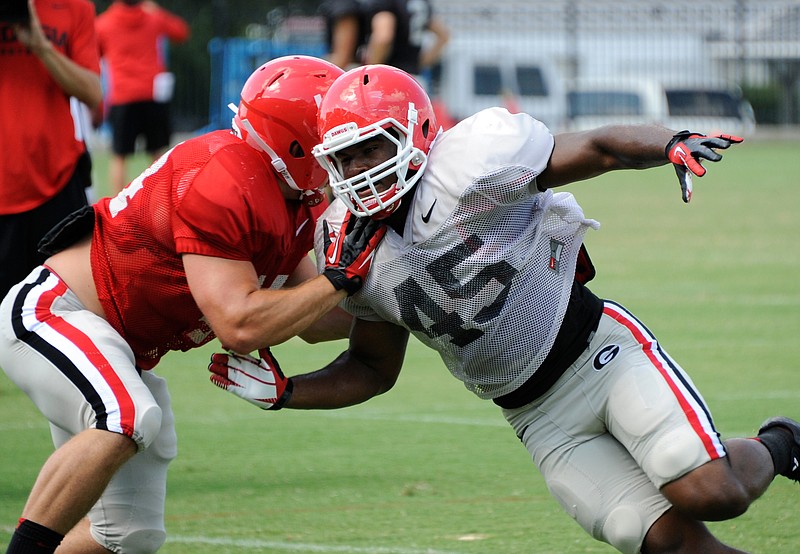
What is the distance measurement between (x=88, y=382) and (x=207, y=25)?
26009 millimetres

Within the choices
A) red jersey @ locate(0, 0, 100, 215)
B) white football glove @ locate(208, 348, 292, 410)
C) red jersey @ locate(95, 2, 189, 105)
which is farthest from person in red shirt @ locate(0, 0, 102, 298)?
red jersey @ locate(95, 2, 189, 105)

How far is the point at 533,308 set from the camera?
12.6 feet

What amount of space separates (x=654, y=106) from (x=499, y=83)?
3077mm

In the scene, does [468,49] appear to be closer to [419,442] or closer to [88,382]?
[419,442]

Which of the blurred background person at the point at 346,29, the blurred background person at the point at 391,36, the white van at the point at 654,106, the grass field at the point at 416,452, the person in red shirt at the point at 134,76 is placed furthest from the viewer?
the white van at the point at 654,106

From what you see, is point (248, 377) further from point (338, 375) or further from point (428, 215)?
point (428, 215)

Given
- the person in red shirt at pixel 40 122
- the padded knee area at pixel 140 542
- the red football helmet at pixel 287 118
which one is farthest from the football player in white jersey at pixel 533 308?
the person in red shirt at pixel 40 122

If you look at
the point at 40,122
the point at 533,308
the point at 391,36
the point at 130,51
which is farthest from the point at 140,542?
the point at 130,51

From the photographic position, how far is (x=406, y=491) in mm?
5203

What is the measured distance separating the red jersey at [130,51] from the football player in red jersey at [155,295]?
11320 millimetres

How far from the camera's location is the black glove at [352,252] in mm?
3734

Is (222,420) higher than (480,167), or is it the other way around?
(480,167)

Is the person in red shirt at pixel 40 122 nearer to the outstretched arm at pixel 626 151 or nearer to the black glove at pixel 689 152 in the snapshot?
the outstretched arm at pixel 626 151

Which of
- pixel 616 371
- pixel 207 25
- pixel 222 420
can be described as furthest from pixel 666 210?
pixel 207 25
